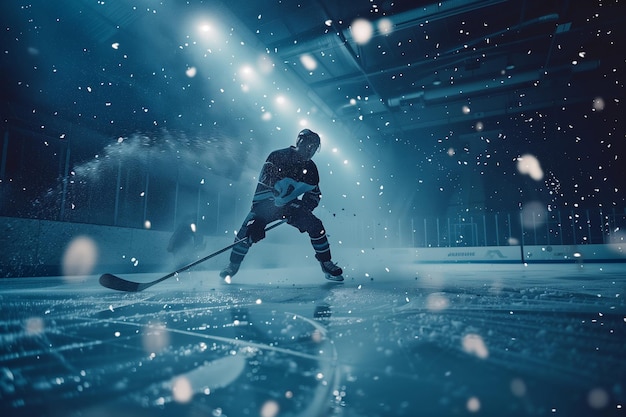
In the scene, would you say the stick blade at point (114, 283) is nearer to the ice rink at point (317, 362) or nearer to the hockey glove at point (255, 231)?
the ice rink at point (317, 362)

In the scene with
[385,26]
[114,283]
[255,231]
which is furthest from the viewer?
[385,26]

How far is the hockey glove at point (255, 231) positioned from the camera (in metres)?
3.63

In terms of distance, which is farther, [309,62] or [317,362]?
A: [309,62]

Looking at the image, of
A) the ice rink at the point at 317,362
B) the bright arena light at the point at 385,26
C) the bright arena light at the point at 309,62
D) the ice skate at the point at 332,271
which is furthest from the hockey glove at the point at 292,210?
the bright arena light at the point at 309,62

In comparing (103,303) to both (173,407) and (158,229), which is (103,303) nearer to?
(173,407)

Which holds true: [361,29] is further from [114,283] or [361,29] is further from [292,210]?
[114,283]

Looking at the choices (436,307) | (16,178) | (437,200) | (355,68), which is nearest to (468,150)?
A: (437,200)

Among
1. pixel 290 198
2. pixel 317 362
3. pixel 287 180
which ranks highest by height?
pixel 287 180

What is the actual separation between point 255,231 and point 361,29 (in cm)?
493

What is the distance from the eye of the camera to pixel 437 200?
511 inches

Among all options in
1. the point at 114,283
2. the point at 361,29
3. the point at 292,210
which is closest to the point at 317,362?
the point at 114,283

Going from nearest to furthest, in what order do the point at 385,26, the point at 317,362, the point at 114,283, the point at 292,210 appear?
the point at 317,362 → the point at 114,283 → the point at 292,210 → the point at 385,26

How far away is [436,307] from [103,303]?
2206 millimetres

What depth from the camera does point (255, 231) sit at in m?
3.65
